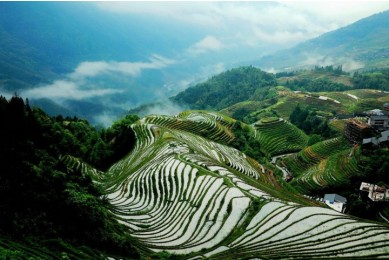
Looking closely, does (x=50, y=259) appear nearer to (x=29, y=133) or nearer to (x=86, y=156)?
(x=29, y=133)

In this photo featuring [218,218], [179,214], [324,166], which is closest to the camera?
[218,218]

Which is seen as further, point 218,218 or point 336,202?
point 336,202

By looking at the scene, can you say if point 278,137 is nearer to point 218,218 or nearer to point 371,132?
point 371,132

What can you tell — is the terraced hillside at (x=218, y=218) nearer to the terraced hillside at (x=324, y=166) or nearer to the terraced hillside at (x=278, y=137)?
the terraced hillside at (x=324, y=166)

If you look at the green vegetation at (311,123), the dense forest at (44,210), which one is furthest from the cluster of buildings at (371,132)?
the dense forest at (44,210)

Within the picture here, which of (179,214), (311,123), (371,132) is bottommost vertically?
(179,214)

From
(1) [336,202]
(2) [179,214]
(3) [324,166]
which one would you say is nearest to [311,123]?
(3) [324,166]

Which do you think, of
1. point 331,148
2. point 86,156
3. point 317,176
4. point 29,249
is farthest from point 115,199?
point 331,148
